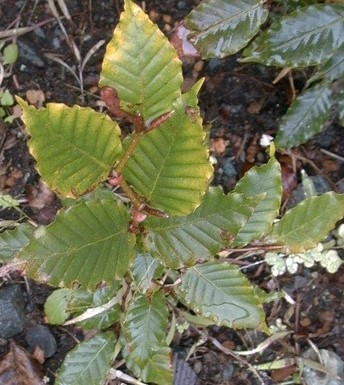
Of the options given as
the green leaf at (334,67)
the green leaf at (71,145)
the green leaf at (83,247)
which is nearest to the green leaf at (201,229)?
the green leaf at (83,247)

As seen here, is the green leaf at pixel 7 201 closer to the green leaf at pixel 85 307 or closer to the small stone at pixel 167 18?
the green leaf at pixel 85 307

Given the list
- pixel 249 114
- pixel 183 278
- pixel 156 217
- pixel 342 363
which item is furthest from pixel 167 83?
pixel 342 363

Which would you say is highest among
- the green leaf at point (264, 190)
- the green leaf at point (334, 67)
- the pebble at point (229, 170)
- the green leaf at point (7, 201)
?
the green leaf at point (7, 201)

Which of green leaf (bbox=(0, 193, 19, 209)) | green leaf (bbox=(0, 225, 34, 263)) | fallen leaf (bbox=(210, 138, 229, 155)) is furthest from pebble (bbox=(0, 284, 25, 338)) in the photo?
fallen leaf (bbox=(210, 138, 229, 155))

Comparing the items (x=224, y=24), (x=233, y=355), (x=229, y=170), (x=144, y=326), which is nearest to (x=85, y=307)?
(x=144, y=326)

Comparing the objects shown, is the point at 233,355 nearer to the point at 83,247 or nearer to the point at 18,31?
the point at 83,247

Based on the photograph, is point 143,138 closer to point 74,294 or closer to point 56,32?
point 74,294
